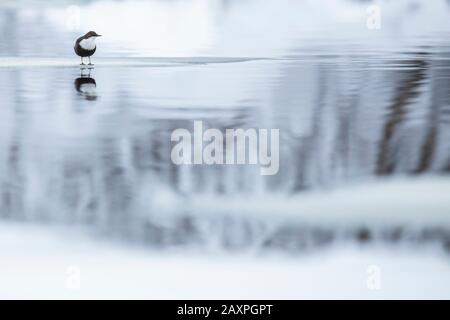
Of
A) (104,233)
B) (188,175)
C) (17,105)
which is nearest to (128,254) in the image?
(104,233)

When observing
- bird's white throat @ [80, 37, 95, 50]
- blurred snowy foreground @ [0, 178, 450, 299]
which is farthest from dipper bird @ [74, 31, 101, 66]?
blurred snowy foreground @ [0, 178, 450, 299]

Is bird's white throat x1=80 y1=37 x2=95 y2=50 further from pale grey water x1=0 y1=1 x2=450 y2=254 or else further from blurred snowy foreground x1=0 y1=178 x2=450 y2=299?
blurred snowy foreground x1=0 y1=178 x2=450 y2=299

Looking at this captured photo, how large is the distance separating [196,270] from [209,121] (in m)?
0.46

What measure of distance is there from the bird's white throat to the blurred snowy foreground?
1.97 feet

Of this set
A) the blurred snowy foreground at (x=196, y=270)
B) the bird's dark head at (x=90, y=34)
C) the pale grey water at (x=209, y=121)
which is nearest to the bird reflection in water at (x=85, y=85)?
the pale grey water at (x=209, y=121)

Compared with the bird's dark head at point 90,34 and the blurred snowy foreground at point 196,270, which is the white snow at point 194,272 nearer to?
the blurred snowy foreground at point 196,270

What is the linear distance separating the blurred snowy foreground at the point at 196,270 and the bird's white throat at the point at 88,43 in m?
0.60

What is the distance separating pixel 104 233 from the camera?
7.98ft

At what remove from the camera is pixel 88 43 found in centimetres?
268

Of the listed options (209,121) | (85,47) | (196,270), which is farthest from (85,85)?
(196,270)

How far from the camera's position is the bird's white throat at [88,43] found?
2677mm
